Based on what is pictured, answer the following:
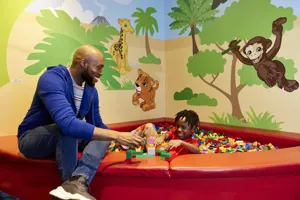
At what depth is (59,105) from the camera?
1.62 metres

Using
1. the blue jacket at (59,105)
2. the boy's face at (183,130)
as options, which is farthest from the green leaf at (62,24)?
the boy's face at (183,130)

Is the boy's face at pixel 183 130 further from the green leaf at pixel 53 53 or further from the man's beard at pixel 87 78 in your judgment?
the green leaf at pixel 53 53

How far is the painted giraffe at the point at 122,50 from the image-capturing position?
352cm

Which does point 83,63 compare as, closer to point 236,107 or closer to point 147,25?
point 236,107

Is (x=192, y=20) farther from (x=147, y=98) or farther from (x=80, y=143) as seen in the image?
(x=80, y=143)

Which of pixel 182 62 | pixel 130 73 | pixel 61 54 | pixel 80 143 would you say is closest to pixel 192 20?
pixel 182 62

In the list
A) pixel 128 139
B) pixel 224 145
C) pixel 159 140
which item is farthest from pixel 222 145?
pixel 128 139

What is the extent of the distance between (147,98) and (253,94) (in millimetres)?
1451

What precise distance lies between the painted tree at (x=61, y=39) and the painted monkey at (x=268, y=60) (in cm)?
171

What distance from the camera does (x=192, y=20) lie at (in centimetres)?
370

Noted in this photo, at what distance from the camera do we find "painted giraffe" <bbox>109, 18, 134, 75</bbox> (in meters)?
3.52

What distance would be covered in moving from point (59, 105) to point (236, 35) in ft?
7.77

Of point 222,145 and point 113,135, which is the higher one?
point 113,135

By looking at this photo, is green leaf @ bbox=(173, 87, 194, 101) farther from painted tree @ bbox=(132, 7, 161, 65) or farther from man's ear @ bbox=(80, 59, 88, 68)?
man's ear @ bbox=(80, 59, 88, 68)
